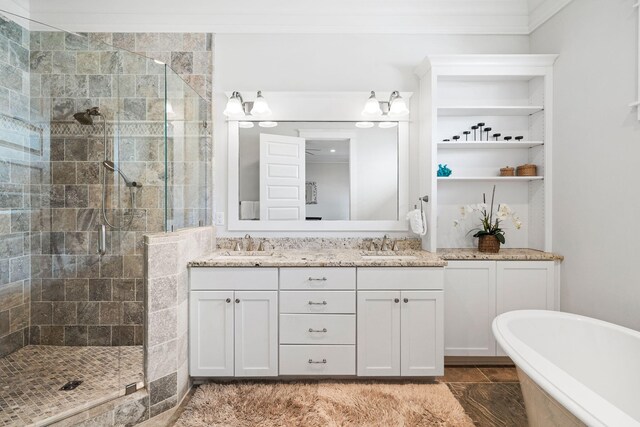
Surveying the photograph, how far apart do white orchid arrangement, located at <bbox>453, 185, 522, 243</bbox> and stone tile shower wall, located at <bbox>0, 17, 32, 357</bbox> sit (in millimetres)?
3093

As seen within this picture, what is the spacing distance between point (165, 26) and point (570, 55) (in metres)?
3.24

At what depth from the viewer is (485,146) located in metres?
2.66

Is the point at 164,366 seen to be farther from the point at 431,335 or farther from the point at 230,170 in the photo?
the point at 431,335

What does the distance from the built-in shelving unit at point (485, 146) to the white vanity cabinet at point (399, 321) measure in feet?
1.82

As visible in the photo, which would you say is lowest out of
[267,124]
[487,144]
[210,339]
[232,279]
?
[210,339]

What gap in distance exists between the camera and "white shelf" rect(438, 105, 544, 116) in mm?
2498

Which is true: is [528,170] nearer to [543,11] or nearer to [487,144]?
[487,144]

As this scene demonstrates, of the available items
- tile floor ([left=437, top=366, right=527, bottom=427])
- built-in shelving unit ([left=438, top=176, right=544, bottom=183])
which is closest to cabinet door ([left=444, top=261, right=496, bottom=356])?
tile floor ([left=437, top=366, right=527, bottom=427])

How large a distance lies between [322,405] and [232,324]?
2.52ft

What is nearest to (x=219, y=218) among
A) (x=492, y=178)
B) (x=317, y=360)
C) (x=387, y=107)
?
(x=317, y=360)

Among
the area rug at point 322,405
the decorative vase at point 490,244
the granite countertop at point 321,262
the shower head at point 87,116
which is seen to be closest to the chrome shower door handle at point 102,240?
the granite countertop at point 321,262

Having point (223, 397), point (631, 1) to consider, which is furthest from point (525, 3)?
point (223, 397)

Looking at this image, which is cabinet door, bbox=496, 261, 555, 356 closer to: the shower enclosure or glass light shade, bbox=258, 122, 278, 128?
glass light shade, bbox=258, 122, 278, 128

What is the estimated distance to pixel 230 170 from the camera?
2670 mm
